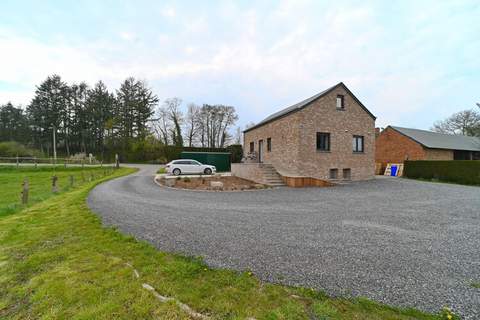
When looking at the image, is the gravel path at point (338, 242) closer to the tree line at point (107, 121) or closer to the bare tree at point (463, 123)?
the tree line at point (107, 121)

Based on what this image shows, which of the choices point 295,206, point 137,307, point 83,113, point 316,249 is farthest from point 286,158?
point 83,113

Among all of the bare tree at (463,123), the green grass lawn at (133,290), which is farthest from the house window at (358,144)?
the bare tree at (463,123)

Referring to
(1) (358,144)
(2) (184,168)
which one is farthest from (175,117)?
(1) (358,144)

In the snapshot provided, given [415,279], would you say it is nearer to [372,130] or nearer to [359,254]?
[359,254]

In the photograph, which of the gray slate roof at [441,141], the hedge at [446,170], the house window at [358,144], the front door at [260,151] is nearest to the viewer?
the hedge at [446,170]

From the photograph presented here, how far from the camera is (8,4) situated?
739 centimetres

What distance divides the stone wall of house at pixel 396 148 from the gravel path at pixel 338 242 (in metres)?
17.3

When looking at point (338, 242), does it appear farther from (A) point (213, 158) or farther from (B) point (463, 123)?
(B) point (463, 123)

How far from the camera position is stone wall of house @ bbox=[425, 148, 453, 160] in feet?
68.4

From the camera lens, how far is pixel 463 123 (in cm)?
3328

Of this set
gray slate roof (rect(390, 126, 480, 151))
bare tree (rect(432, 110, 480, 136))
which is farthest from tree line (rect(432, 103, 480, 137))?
gray slate roof (rect(390, 126, 480, 151))

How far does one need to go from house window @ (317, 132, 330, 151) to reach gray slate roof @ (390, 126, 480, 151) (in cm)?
1406

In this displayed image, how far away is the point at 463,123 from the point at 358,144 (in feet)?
110

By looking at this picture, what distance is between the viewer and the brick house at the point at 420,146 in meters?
21.2
